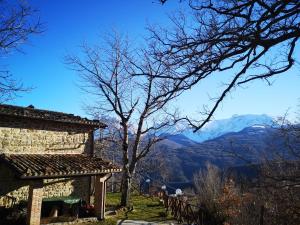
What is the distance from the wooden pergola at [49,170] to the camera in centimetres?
1347

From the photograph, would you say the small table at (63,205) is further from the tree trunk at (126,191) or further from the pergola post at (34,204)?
the tree trunk at (126,191)

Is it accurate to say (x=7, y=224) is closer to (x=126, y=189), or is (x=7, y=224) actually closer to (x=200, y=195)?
(x=126, y=189)

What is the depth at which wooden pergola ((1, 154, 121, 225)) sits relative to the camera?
13.5 meters

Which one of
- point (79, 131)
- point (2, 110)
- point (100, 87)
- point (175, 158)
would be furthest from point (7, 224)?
point (175, 158)

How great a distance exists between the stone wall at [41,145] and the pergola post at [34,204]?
1712 millimetres

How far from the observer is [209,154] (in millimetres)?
121750

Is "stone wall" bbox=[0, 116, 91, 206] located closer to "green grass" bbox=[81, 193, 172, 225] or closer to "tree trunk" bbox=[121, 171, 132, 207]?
"green grass" bbox=[81, 193, 172, 225]

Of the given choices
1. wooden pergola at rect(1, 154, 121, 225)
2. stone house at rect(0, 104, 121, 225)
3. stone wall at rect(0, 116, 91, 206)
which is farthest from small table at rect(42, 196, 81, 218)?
wooden pergola at rect(1, 154, 121, 225)

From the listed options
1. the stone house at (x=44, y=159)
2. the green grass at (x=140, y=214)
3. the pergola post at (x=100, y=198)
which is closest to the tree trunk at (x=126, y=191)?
the green grass at (x=140, y=214)

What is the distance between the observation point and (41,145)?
16.6 m

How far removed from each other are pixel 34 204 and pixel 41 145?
12.4 ft

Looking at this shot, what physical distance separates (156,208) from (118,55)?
11.1 meters

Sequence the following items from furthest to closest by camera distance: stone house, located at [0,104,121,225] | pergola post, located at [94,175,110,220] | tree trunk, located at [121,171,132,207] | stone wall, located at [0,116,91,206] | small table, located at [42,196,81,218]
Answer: tree trunk, located at [121,171,132,207] → pergola post, located at [94,175,110,220] → small table, located at [42,196,81,218] → stone wall, located at [0,116,91,206] → stone house, located at [0,104,121,225]

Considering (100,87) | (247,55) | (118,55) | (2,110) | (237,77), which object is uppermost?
(118,55)
